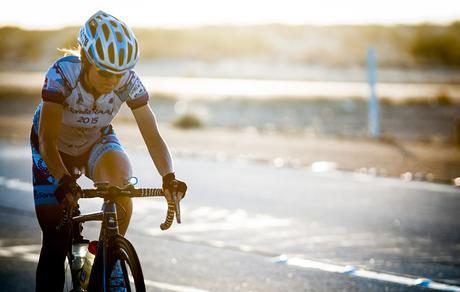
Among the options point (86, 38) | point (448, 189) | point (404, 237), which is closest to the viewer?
point (86, 38)

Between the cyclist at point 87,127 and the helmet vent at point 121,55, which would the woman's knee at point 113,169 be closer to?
the cyclist at point 87,127

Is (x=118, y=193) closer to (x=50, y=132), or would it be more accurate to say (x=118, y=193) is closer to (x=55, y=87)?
(x=50, y=132)

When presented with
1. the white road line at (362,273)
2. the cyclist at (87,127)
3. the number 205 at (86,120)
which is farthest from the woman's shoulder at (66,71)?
the white road line at (362,273)

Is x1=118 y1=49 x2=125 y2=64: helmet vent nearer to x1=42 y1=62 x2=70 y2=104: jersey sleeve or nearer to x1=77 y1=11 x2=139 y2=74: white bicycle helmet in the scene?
x1=77 y1=11 x2=139 y2=74: white bicycle helmet

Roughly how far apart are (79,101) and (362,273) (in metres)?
3.86

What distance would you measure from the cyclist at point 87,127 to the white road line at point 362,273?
335 cm

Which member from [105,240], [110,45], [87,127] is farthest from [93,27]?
[105,240]

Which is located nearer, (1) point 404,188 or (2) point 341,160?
(1) point 404,188

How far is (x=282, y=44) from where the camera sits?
11569 centimetres

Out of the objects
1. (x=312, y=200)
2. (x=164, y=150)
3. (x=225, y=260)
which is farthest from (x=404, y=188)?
(x=164, y=150)

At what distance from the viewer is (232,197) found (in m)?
13.5

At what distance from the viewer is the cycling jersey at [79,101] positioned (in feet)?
18.6

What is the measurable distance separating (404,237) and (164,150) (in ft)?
18.3

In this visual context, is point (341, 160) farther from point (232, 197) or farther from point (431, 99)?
point (431, 99)
